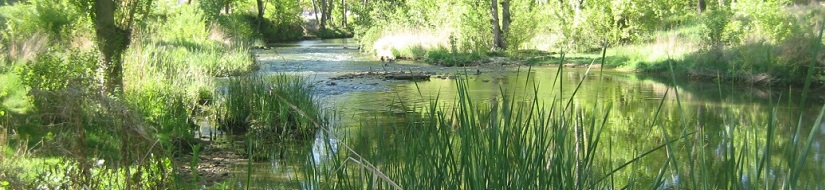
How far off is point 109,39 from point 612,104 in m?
4.34

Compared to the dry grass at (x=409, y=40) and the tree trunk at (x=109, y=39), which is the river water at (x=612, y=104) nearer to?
the tree trunk at (x=109, y=39)

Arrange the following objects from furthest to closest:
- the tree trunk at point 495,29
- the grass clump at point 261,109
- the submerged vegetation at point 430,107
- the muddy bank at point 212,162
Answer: the tree trunk at point 495,29
the grass clump at point 261,109
the muddy bank at point 212,162
the submerged vegetation at point 430,107

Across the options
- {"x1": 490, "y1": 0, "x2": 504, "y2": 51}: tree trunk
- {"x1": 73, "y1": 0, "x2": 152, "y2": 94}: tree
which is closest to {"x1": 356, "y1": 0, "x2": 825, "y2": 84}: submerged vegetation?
{"x1": 490, "y1": 0, "x2": 504, "y2": 51}: tree trunk

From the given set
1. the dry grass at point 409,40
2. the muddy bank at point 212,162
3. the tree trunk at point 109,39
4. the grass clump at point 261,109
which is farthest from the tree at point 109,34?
the dry grass at point 409,40

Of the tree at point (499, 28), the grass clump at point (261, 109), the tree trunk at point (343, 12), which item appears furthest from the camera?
the tree trunk at point (343, 12)

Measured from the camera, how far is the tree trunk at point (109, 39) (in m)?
6.55

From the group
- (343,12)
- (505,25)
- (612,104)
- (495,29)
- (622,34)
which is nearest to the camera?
(612,104)

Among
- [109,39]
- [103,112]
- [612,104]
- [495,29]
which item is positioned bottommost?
[612,104]

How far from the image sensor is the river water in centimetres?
554

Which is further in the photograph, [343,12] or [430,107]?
[343,12]

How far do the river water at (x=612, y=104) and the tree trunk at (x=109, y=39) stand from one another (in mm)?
1654

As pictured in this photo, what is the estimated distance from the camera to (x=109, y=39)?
6.64m

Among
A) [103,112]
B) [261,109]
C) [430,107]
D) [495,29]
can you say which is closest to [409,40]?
[495,29]

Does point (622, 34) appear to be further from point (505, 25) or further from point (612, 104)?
point (612, 104)
